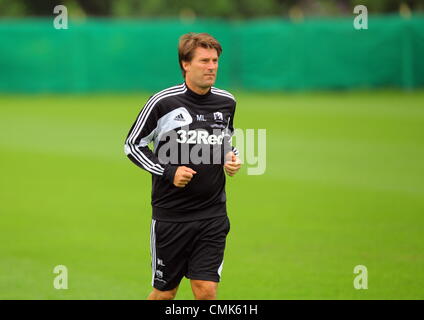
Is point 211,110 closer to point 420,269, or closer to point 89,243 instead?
point 420,269

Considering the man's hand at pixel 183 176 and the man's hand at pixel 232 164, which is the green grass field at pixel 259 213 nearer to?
the man's hand at pixel 232 164

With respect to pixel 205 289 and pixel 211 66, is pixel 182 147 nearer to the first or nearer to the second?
pixel 211 66

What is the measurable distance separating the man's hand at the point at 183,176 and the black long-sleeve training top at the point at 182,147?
0.46 ft

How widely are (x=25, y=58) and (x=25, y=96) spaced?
1.59 m

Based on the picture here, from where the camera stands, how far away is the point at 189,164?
7043 millimetres

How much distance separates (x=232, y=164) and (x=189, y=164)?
35cm

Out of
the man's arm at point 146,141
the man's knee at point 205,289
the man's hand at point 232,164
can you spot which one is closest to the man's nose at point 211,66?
the man's arm at point 146,141

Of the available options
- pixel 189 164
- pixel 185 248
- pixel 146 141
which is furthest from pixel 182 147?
pixel 185 248

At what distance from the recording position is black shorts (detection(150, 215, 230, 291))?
23.1 feet

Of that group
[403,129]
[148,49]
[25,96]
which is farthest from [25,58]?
[403,129]

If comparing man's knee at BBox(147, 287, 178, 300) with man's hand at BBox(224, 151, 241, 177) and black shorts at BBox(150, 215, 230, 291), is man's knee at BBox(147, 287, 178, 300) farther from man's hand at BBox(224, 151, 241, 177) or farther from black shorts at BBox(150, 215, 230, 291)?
man's hand at BBox(224, 151, 241, 177)

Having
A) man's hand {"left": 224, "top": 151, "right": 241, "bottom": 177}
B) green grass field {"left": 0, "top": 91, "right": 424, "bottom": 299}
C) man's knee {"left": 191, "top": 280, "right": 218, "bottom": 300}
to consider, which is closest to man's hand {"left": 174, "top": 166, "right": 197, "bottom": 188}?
man's hand {"left": 224, "top": 151, "right": 241, "bottom": 177}

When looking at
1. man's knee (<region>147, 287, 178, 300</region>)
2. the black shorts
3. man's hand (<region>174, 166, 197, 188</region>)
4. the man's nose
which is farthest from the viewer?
man's knee (<region>147, 287, 178, 300</region>)

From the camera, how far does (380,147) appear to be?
20.3 meters
